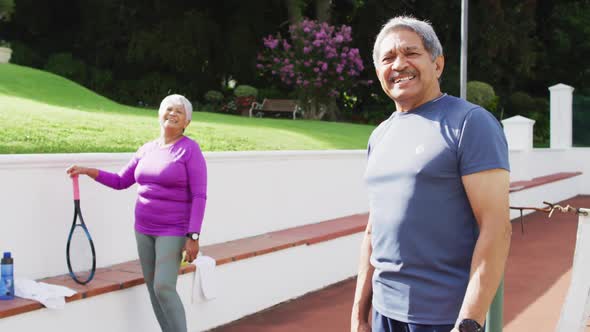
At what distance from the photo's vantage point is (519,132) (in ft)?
47.8

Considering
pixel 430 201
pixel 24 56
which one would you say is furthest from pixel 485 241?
pixel 24 56

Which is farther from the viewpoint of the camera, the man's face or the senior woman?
the senior woman

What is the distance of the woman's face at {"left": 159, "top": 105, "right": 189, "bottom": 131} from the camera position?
14.5 ft

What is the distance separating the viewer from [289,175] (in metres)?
7.38

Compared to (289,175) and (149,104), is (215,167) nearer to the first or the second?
(289,175)

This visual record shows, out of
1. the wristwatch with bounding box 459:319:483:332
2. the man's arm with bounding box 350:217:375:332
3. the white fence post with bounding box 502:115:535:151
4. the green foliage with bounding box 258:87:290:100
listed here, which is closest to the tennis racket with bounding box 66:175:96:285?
the man's arm with bounding box 350:217:375:332

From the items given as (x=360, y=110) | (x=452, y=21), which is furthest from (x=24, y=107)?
(x=452, y=21)

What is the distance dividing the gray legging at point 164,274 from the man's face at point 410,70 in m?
2.48

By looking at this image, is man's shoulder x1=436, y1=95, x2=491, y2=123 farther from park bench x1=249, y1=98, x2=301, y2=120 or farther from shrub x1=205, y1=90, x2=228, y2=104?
shrub x1=205, y1=90, x2=228, y2=104

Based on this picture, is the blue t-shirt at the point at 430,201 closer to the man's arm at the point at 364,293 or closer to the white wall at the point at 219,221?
the man's arm at the point at 364,293

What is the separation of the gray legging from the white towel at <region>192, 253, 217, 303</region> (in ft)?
2.43

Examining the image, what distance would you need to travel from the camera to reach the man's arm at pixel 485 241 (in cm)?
202

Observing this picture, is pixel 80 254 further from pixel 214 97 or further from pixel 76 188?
pixel 214 97

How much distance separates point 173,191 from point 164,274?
516mm
